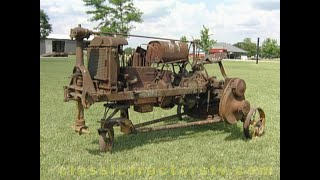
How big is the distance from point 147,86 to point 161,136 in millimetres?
1213

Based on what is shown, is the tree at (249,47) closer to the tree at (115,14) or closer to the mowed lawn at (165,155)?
the tree at (115,14)

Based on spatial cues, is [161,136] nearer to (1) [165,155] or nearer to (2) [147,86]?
(2) [147,86]

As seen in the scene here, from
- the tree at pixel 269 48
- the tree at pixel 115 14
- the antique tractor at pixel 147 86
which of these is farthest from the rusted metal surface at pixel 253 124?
the tree at pixel 269 48

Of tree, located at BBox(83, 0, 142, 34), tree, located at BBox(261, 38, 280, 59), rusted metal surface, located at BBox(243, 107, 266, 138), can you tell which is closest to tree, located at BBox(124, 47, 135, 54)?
rusted metal surface, located at BBox(243, 107, 266, 138)

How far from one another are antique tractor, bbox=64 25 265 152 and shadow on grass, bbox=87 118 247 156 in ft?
0.96

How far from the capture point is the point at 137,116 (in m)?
9.95

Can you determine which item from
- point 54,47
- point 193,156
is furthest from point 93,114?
point 54,47

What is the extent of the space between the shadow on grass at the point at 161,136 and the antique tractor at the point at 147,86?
0.96 feet

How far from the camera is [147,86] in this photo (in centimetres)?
710

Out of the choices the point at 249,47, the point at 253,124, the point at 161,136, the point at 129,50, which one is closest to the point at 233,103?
the point at 253,124

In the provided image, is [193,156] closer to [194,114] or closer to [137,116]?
[194,114]
